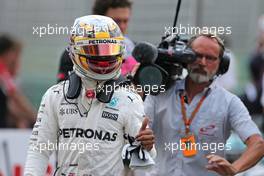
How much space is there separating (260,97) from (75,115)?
691 centimetres

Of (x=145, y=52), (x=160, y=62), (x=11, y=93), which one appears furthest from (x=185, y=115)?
(x=11, y=93)

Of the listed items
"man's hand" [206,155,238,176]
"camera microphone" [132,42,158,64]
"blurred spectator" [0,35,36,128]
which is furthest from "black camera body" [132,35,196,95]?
"blurred spectator" [0,35,36,128]

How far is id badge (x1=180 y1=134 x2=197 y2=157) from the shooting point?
285 inches

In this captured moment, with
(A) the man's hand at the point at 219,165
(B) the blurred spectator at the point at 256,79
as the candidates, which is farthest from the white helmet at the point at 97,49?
(B) the blurred spectator at the point at 256,79

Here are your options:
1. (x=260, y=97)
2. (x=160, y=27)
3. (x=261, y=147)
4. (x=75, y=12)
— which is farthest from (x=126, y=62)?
(x=260, y=97)

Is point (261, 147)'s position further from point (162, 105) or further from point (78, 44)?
point (78, 44)

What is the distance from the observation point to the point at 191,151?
7246 millimetres

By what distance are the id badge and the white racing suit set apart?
2.72 feet

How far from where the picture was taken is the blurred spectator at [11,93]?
12.9m

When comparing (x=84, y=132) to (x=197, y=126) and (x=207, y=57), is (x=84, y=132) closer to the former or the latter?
(x=197, y=126)

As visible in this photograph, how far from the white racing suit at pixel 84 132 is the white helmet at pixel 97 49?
147 millimetres

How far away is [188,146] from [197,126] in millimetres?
150

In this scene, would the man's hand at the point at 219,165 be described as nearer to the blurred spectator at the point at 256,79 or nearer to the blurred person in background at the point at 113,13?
the blurred person in background at the point at 113,13

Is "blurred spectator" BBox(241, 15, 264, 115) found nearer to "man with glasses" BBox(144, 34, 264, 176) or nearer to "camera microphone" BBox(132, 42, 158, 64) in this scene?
"man with glasses" BBox(144, 34, 264, 176)
